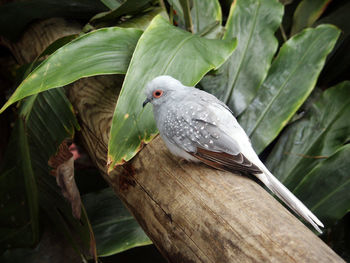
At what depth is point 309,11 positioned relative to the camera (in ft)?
6.25

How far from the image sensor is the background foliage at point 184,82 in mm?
1278

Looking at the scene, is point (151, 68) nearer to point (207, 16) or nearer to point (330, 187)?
point (207, 16)

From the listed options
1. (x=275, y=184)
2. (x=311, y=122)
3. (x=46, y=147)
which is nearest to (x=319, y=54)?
(x=311, y=122)

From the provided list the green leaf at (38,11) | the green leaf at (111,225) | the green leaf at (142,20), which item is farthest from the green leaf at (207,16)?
the green leaf at (111,225)

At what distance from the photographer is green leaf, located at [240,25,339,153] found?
153 cm

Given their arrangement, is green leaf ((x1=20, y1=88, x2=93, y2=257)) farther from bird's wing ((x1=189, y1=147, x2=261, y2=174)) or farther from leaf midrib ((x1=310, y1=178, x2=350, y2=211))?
leaf midrib ((x1=310, y1=178, x2=350, y2=211))

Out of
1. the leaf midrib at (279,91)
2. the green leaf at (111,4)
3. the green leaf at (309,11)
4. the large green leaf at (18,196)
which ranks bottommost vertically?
the large green leaf at (18,196)

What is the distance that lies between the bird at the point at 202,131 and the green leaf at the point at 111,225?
455mm

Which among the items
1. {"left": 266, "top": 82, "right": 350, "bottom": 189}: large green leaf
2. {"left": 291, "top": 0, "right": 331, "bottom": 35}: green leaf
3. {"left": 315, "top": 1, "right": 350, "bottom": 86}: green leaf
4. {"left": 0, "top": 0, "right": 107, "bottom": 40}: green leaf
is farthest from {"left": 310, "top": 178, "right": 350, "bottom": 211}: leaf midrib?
{"left": 0, "top": 0, "right": 107, "bottom": 40}: green leaf

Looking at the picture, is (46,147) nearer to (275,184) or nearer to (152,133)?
(152,133)

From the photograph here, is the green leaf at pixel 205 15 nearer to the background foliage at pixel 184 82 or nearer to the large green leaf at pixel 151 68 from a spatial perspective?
the background foliage at pixel 184 82

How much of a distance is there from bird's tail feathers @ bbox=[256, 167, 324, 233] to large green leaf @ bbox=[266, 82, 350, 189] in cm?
44

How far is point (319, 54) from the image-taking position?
159 centimetres

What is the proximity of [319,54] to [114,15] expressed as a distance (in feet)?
2.87
